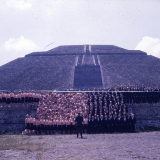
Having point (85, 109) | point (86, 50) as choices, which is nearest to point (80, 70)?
point (86, 50)

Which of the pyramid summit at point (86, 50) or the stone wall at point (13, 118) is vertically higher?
the pyramid summit at point (86, 50)

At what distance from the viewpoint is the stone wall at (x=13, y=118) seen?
23.0 metres

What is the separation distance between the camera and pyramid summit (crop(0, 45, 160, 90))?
39688mm

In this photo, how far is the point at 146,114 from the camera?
23.5 m

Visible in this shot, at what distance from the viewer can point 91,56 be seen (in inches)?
2264

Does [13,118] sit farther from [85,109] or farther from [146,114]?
[146,114]

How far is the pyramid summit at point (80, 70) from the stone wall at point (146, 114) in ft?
48.3

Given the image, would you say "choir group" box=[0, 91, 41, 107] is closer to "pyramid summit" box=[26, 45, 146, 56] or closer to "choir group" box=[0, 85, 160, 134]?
"choir group" box=[0, 85, 160, 134]

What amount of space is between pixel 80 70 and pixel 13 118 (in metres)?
24.4

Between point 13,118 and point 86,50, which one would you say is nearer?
point 13,118

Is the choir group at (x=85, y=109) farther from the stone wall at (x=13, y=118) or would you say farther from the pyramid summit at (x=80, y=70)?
the pyramid summit at (x=80, y=70)

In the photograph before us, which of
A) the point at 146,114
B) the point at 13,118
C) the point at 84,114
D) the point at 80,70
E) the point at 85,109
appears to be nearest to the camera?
the point at 84,114

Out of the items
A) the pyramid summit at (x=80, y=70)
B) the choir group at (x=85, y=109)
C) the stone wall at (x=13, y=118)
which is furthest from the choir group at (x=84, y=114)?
the pyramid summit at (x=80, y=70)

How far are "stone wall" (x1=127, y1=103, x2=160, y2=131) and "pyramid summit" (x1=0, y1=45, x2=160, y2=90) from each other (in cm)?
1472
